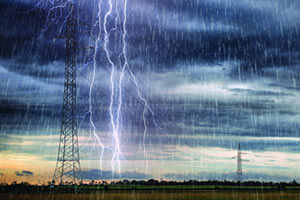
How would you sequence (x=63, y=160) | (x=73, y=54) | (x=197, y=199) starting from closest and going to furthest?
(x=63, y=160), (x=73, y=54), (x=197, y=199)

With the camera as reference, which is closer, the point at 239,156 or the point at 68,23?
the point at 68,23

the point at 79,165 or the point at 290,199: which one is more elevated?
the point at 79,165

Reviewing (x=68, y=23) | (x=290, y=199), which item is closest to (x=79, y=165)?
(x=68, y=23)

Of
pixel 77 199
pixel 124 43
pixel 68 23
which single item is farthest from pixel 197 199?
pixel 68 23

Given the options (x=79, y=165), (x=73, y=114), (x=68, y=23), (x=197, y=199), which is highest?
(x=68, y=23)

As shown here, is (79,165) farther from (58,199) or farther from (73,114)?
(58,199)

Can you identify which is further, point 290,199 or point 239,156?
point 239,156

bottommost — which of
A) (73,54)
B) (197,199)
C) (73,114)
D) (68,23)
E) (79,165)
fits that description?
(197,199)

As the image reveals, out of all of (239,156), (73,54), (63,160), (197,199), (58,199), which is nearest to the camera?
(63,160)

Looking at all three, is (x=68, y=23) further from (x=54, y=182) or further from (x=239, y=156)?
(x=239, y=156)
